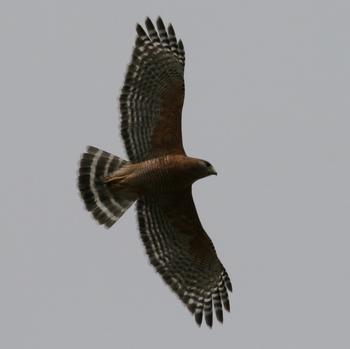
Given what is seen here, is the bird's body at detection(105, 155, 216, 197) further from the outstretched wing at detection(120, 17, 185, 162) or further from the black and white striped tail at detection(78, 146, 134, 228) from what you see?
the black and white striped tail at detection(78, 146, 134, 228)

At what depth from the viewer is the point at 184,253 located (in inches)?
544

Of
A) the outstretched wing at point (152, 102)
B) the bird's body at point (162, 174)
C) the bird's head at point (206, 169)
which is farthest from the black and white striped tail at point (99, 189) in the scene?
the bird's head at point (206, 169)

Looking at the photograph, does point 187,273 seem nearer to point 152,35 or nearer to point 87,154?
point 87,154

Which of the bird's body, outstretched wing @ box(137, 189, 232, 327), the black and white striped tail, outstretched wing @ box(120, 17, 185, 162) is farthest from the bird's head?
the black and white striped tail

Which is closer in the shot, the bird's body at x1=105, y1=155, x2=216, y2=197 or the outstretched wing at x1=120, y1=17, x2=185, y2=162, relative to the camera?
the bird's body at x1=105, y1=155, x2=216, y2=197

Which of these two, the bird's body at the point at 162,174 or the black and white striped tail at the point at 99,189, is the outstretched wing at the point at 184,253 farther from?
the black and white striped tail at the point at 99,189

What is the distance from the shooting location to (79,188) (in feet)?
44.8

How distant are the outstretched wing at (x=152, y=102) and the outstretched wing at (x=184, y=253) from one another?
2.49ft

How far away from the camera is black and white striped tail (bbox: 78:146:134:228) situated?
13.7m

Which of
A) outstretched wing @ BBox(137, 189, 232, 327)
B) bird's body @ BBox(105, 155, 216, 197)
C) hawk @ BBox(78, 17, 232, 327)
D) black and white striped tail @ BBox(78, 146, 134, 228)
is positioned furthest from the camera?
black and white striped tail @ BBox(78, 146, 134, 228)

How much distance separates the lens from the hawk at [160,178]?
13141mm

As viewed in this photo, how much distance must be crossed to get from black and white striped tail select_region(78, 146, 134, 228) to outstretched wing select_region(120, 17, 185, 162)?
565mm

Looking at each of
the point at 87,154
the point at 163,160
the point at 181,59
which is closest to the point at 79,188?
the point at 87,154

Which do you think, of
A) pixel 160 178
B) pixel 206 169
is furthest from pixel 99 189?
pixel 206 169
